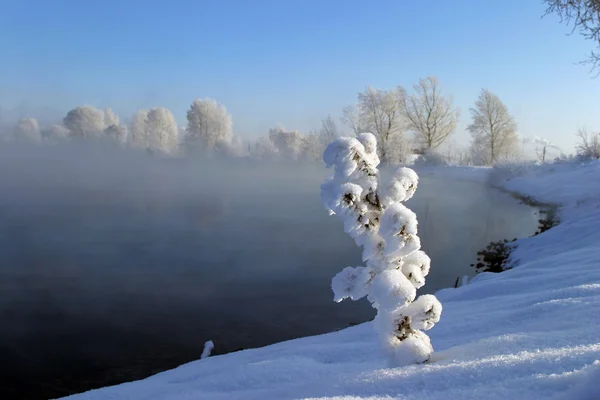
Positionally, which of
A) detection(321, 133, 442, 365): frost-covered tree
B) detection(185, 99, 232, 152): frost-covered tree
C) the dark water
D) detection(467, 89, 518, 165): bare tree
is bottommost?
the dark water

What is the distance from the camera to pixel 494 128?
56.9 meters

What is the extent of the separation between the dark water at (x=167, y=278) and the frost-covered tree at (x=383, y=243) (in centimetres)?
→ 582

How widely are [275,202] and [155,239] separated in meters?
11.7

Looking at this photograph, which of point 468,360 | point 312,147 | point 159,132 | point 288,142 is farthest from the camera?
point 159,132

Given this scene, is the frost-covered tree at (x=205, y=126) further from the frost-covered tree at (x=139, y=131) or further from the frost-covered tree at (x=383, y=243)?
the frost-covered tree at (x=383, y=243)

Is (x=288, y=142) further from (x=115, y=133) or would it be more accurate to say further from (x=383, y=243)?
(x=383, y=243)

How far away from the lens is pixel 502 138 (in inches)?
2223

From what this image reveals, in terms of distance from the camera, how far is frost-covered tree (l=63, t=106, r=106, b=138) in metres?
91.3

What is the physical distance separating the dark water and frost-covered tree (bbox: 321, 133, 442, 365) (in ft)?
19.1

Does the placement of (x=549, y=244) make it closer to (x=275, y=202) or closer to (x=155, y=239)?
(x=155, y=239)

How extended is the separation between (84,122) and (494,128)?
249 feet

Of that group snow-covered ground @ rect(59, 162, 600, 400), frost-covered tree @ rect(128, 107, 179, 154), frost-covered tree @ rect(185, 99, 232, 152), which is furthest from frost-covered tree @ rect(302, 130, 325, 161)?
snow-covered ground @ rect(59, 162, 600, 400)

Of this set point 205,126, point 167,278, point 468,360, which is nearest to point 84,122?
point 205,126

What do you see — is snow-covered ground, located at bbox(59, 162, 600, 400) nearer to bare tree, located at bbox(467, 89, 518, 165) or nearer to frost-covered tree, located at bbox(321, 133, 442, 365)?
frost-covered tree, located at bbox(321, 133, 442, 365)
